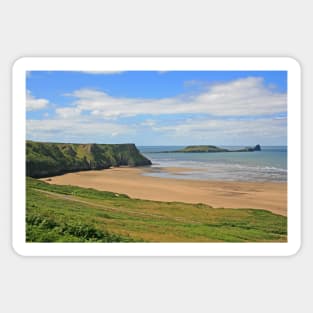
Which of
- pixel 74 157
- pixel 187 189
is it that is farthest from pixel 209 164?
pixel 74 157

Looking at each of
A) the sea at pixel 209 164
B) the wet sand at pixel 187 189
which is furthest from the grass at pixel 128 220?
the sea at pixel 209 164

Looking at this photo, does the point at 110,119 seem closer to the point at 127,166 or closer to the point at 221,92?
the point at 127,166

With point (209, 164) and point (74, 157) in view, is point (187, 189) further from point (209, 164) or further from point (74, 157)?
point (74, 157)

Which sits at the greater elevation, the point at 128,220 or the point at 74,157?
the point at 74,157

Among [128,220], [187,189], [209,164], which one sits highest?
[209,164]
